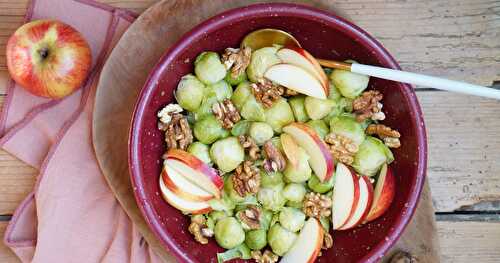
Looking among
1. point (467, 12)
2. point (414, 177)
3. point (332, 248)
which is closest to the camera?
point (414, 177)

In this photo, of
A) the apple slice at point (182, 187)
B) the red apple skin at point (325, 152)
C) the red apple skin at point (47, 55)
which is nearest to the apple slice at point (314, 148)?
the red apple skin at point (325, 152)

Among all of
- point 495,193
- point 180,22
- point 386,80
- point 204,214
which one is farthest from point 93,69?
point 495,193

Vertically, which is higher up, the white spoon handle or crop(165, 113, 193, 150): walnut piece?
the white spoon handle

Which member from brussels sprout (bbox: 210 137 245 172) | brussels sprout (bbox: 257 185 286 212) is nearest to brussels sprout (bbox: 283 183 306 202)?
brussels sprout (bbox: 257 185 286 212)

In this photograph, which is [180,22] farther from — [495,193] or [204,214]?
[495,193]

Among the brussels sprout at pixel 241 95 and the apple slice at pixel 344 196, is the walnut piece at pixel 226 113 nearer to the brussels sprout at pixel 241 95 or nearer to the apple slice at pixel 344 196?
the brussels sprout at pixel 241 95

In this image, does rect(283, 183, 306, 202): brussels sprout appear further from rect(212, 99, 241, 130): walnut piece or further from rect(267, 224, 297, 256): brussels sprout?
rect(212, 99, 241, 130): walnut piece

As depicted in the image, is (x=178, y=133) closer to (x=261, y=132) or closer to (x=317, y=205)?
Result: (x=261, y=132)
